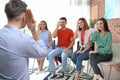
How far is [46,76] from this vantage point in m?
4.22

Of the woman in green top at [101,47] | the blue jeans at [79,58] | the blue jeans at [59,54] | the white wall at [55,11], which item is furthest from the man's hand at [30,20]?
the white wall at [55,11]

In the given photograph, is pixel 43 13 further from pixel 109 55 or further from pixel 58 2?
pixel 109 55

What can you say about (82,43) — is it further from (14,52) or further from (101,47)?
(14,52)

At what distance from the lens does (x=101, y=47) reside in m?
3.73

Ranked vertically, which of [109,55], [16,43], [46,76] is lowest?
[46,76]

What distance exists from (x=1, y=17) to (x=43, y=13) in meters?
1.27

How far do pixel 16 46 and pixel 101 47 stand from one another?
9.16 ft

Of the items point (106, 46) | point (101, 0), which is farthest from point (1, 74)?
point (101, 0)

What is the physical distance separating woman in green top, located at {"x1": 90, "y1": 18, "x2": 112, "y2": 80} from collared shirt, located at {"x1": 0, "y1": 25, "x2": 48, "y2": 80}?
2550mm

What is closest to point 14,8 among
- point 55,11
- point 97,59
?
point 97,59

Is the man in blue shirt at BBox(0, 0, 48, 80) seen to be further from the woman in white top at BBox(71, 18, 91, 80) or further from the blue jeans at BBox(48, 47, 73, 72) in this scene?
the blue jeans at BBox(48, 47, 73, 72)

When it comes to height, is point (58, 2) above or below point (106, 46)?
above

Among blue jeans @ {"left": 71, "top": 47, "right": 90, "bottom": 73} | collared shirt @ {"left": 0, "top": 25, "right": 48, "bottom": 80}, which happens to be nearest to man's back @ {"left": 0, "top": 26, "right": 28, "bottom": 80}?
collared shirt @ {"left": 0, "top": 25, "right": 48, "bottom": 80}

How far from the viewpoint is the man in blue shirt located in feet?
3.63
